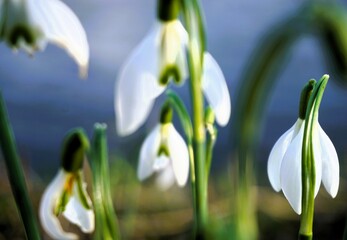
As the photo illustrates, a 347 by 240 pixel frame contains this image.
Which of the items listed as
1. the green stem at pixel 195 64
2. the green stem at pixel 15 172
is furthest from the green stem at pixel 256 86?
the green stem at pixel 15 172

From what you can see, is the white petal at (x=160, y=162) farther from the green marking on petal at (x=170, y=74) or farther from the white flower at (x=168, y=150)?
the green marking on petal at (x=170, y=74)

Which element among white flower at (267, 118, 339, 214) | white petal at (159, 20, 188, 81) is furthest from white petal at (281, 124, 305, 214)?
white petal at (159, 20, 188, 81)

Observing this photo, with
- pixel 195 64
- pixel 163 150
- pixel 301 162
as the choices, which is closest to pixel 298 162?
pixel 301 162

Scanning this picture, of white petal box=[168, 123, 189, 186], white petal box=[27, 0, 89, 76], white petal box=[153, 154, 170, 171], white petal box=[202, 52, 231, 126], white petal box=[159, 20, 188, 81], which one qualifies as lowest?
white petal box=[153, 154, 170, 171]

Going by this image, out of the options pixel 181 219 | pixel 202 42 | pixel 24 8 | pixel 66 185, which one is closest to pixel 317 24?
pixel 202 42

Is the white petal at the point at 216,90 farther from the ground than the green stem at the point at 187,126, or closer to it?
farther from the ground

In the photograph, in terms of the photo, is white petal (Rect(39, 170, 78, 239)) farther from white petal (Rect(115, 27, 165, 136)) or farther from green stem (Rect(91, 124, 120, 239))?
white petal (Rect(115, 27, 165, 136))

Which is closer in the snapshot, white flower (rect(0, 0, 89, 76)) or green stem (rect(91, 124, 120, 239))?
white flower (rect(0, 0, 89, 76))
